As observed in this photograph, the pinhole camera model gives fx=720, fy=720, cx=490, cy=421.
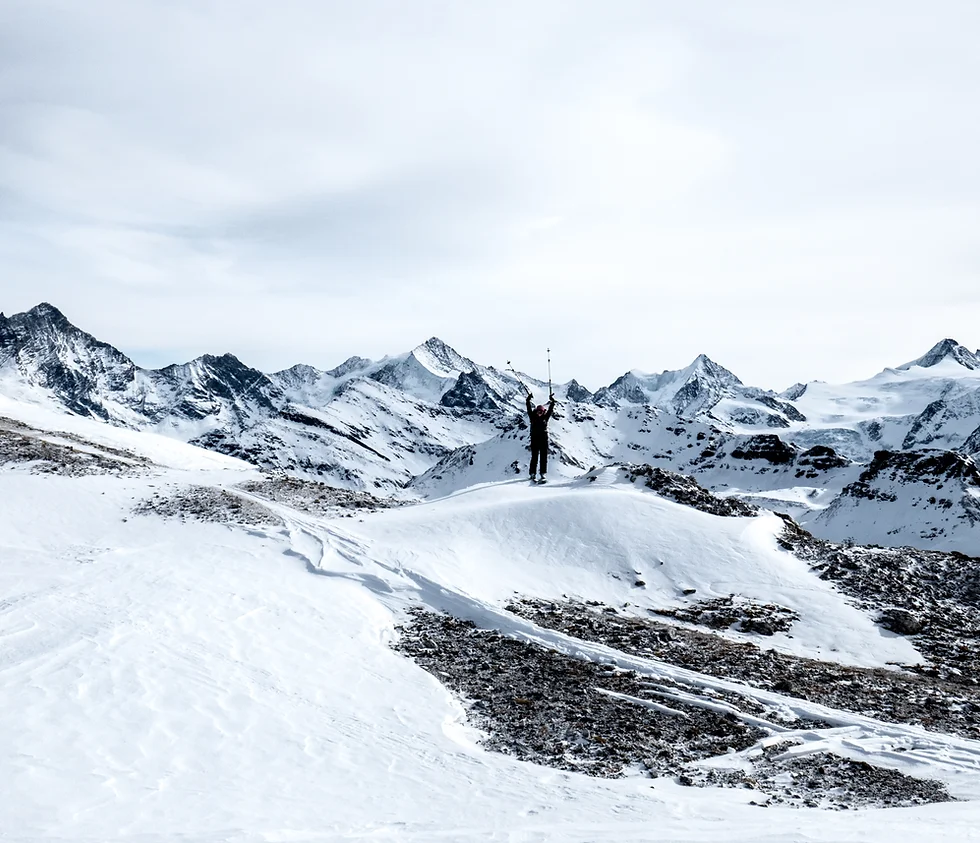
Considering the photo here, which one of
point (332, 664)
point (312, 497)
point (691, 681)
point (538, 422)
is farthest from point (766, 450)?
point (332, 664)

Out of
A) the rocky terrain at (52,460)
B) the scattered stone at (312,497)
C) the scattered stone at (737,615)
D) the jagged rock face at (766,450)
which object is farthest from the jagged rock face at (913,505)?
the rocky terrain at (52,460)

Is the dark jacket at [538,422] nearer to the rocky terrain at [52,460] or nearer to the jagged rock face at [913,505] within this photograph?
the rocky terrain at [52,460]

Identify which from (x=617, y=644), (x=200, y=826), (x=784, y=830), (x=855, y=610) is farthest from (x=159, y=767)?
(x=855, y=610)

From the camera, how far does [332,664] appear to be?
13695mm

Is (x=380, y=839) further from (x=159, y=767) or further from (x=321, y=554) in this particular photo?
(x=321, y=554)

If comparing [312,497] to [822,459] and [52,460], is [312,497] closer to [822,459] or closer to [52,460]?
[52,460]

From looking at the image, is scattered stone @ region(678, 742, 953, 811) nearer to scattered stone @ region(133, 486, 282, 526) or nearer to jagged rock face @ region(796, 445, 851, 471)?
scattered stone @ region(133, 486, 282, 526)

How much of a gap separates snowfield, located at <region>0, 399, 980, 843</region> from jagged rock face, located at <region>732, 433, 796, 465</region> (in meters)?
115

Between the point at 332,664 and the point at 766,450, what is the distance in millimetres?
133918

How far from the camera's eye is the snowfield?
7961mm

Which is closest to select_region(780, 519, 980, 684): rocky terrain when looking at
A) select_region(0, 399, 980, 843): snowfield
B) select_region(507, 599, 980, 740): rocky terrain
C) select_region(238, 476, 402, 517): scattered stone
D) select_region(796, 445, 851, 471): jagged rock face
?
select_region(0, 399, 980, 843): snowfield

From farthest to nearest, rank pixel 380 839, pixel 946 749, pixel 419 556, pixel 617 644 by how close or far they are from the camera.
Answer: pixel 419 556
pixel 617 644
pixel 946 749
pixel 380 839

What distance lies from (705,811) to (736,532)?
1715cm

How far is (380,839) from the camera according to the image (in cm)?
750
